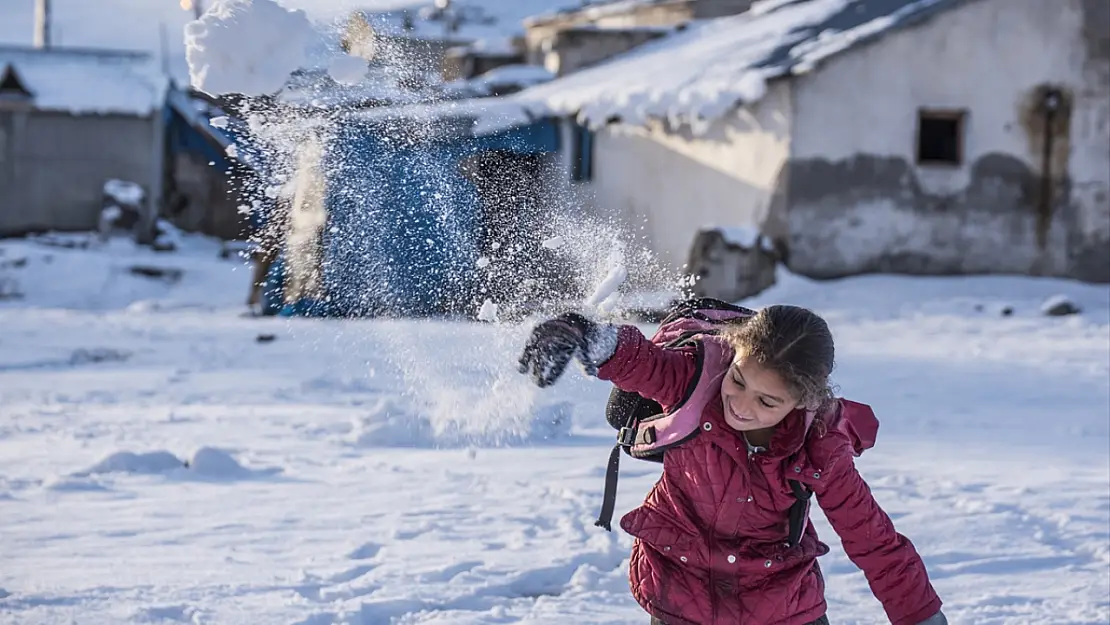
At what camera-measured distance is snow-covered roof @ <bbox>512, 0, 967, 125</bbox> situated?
41.9 ft

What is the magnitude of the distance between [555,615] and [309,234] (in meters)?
2.93

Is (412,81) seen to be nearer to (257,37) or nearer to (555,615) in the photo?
(257,37)

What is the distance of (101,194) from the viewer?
73.1 ft

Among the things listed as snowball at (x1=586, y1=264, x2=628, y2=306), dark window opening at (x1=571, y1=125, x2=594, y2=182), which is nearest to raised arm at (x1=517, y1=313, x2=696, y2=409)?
snowball at (x1=586, y1=264, x2=628, y2=306)

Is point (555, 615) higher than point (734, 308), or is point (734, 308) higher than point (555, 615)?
point (734, 308)

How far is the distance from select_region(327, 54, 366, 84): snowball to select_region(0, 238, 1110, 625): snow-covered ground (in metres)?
0.96

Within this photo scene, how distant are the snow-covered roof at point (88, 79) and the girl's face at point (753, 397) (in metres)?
21.8

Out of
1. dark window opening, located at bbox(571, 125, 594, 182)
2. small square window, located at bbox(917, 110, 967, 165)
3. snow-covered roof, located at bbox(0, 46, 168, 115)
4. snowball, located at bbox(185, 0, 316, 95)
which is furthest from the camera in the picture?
snow-covered roof, located at bbox(0, 46, 168, 115)

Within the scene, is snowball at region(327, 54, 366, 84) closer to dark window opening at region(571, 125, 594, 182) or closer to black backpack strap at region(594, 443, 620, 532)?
black backpack strap at region(594, 443, 620, 532)

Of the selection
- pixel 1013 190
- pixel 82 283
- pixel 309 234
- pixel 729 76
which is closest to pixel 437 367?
pixel 309 234

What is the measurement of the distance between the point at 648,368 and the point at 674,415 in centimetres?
10

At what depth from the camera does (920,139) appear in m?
13.6

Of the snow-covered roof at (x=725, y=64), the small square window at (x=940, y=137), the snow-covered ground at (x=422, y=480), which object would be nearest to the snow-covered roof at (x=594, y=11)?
the snow-covered roof at (x=725, y=64)

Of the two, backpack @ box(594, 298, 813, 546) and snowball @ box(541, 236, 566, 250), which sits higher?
snowball @ box(541, 236, 566, 250)
